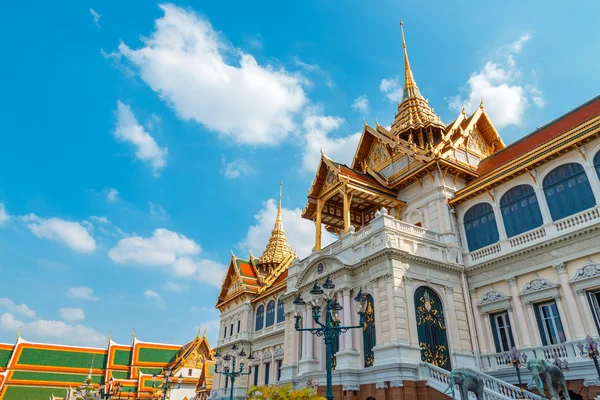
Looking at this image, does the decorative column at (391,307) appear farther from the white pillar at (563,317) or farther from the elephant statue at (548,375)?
the white pillar at (563,317)

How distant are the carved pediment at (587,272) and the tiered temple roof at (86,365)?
109 ft

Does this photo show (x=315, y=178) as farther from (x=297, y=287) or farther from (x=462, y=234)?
(x=462, y=234)

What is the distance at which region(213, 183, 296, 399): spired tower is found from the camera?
94.1 ft

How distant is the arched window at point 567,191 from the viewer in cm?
1508

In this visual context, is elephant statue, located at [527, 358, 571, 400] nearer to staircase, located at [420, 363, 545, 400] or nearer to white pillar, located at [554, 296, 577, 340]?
staircase, located at [420, 363, 545, 400]

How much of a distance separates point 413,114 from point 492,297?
1330cm

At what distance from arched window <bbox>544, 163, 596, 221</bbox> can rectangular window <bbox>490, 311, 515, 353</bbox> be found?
418 centimetres

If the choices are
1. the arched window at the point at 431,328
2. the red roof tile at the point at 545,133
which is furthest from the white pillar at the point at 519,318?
the red roof tile at the point at 545,133

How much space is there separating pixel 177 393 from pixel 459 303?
3343 cm

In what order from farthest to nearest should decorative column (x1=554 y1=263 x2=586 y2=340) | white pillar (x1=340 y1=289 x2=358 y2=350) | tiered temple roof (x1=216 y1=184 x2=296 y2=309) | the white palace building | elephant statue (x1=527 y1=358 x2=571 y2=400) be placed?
tiered temple roof (x1=216 y1=184 x2=296 y2=309) → white pillar (x1=340 y1=289 x2=358 y2=350) → the white palace building → decorative column (x1=554 y1=263 x2=586 y2=340) → elephant statue (x1=527 y1=358 x2=571 y2=400)

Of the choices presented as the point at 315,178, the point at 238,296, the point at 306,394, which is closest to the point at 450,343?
the point at 306,394

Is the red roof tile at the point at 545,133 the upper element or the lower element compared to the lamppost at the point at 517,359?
upper

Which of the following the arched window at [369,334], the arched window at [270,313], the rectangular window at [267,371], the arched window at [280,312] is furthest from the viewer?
the arched window at [270,313]

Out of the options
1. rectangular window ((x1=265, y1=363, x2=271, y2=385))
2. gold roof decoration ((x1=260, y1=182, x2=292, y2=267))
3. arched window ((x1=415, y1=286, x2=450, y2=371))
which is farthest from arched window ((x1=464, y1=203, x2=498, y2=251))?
gold roof decoration ((x1=260, y1=182, x2=292, y2=267))
